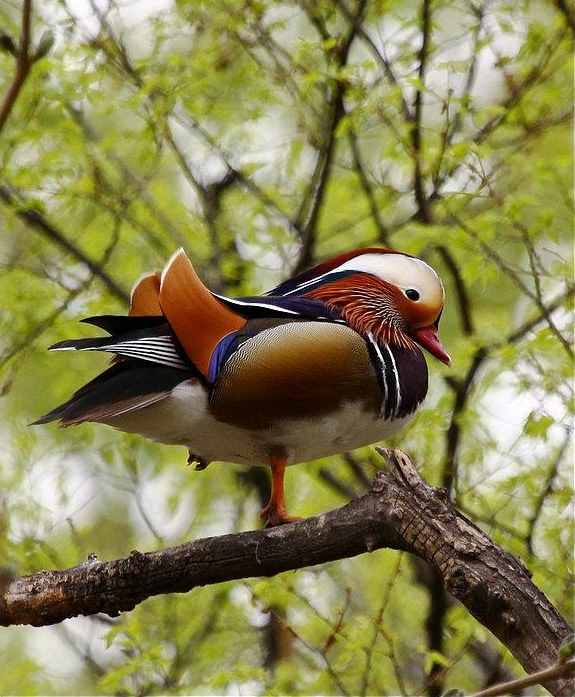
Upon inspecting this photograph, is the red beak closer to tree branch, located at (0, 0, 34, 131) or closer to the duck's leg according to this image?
the duck's leg

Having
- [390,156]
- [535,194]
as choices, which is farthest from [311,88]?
[535,194]

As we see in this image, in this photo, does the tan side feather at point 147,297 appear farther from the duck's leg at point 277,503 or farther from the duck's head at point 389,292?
the duck's leg at point 277,503

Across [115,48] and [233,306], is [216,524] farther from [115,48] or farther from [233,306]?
[233,306]

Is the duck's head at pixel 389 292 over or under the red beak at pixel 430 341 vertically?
over

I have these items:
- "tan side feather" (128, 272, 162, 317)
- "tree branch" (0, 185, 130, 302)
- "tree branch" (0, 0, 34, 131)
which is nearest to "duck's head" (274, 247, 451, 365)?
"tan side feather" (128, 272, 162, 317)

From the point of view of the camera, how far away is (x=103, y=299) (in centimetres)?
555

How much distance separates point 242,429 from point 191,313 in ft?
1.32

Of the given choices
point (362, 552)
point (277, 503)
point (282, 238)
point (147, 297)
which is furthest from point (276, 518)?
point (282, 238)

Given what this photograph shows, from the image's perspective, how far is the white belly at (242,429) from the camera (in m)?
3.29

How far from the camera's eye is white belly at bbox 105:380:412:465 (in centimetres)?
329

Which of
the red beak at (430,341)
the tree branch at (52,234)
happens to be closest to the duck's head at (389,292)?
the red beak at (430,341)

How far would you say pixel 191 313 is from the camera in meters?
3.31

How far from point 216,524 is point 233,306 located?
343cm

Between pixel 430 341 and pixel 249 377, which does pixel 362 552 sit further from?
pixel 430 341
